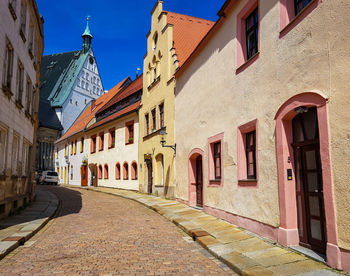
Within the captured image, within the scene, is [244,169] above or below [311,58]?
below

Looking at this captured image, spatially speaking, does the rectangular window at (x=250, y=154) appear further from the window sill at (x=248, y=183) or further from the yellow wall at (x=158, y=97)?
the yellow wall at (x=158, y=97)

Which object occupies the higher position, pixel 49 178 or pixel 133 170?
pixel 133 170

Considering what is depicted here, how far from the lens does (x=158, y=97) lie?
61.1ft

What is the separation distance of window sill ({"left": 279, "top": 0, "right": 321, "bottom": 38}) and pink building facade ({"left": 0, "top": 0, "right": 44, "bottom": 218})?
811cm

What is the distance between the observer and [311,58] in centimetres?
593

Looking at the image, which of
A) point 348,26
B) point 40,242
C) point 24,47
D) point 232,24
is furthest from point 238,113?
point 24,47

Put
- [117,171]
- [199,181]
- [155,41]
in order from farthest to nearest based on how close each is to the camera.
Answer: [117,171], [155,41], [199,181]

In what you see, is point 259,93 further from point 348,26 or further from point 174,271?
point 174,271

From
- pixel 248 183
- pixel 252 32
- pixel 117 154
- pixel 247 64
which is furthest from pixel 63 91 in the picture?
pixel 248 183

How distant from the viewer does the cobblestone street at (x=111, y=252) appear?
5491mm

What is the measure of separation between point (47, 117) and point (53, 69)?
1478 cm

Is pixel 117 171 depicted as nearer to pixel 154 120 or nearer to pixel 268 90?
pixel 154 120

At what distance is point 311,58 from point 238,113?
11.1ft

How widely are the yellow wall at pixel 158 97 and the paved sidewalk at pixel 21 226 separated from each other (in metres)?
6.23
